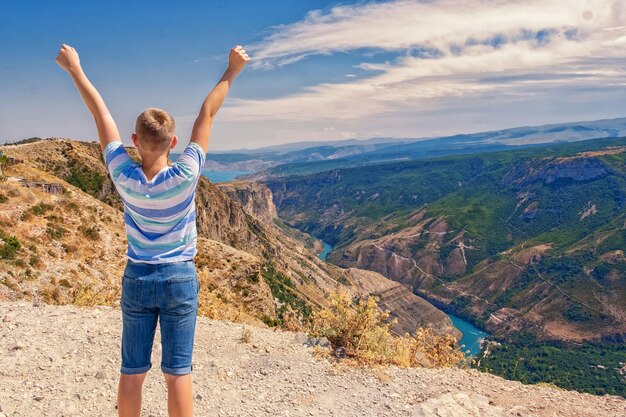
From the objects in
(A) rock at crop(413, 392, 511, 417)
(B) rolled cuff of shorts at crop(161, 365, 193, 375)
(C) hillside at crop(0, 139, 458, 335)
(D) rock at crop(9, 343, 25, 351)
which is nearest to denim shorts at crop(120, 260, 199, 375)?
(B) rolled cuff of shorts at crop(161, 365, 193, 375)

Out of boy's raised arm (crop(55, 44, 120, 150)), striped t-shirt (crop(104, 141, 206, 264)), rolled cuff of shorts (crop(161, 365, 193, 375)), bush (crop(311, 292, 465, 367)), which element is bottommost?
bush (crop(311, 292, 465, 367))

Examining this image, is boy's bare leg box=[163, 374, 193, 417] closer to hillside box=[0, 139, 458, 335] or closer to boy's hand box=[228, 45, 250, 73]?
boy's hand box=[228, 45, 250, 73]

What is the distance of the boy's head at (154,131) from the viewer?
12.2ft

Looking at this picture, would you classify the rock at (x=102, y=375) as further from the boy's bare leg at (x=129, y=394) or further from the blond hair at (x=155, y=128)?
the blond hair at (x=155, y=128)

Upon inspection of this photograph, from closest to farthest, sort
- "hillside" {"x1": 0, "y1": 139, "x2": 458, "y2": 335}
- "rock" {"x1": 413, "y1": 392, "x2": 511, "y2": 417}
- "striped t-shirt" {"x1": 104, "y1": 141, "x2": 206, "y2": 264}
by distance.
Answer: "striped t-shirt" {"x1": 104, "y1": 141, "x2": 206, "y2": 264}, "rock" {"x1": 413, "y1": 392, "x2": 511, "y2": 417}, "hillside" {"x1": 0, "y1": 139, "x2": 458, "y2": 335}

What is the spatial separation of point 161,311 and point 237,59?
2.62 metres

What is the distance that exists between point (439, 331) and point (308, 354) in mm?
183559

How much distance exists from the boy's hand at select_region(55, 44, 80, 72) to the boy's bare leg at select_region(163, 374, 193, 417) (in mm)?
3220

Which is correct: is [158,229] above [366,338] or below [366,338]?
above

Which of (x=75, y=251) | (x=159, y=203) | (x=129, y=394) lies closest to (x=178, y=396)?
(x=129, y=394)

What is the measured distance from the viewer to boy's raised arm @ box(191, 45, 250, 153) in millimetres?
4137

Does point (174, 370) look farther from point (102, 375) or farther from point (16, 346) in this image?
point (16, 346)

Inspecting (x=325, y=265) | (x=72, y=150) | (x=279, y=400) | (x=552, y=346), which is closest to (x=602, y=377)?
(x=552, y=346)

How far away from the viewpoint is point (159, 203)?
12.6 feet
